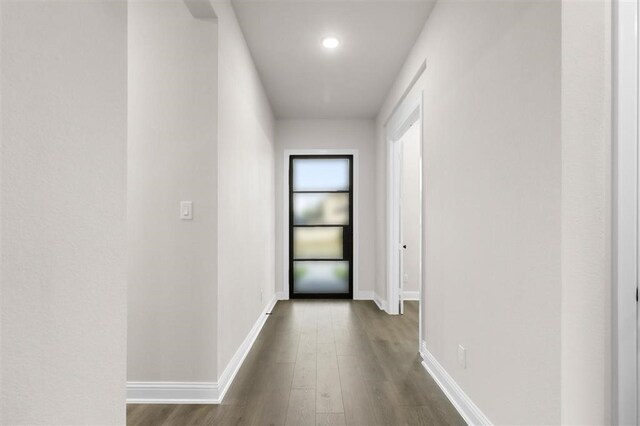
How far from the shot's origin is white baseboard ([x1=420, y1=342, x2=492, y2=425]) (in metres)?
2.01

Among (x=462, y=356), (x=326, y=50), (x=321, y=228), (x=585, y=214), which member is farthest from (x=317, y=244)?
(x=585, y=214)

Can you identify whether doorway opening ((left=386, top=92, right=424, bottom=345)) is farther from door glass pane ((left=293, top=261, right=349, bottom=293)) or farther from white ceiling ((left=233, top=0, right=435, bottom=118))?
door glass pane ((left=293, top=261, right=349, bottom=293))

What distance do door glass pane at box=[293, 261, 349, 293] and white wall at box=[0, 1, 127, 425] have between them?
4.54 meters

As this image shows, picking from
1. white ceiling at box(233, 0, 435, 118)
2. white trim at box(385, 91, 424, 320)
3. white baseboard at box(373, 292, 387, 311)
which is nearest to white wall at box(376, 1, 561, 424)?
white ceiling at box(233, 0, 435, 118)

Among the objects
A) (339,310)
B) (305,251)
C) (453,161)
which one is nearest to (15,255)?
(453,161)

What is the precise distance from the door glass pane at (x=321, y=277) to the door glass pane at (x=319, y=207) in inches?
25.3

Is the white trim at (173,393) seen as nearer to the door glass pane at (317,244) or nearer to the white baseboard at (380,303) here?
the white baseboard at (380,303)

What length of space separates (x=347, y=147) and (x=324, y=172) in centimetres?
51

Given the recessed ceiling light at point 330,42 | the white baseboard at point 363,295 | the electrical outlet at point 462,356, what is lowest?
the white baseboard at point 363,295

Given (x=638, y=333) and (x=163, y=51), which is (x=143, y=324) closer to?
(x=163, y=51)

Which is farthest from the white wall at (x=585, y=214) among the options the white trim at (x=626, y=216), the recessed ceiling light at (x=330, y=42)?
the recessed ceiling light at (x=330, y=42)

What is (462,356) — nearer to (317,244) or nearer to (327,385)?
(327,385)

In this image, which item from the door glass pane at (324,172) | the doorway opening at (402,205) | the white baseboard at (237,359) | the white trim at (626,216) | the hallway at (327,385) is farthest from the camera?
the door glass pane at (324,172)

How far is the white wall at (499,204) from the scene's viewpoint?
4.67ft
